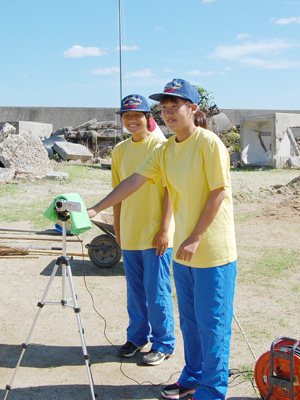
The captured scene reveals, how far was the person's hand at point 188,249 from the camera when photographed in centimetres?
281

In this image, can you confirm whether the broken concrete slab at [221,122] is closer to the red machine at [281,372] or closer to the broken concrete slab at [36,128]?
the broken concrete slab at [36,128]

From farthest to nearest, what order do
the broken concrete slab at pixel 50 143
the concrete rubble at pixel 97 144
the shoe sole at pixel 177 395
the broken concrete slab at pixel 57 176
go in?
1. the broken concrete slab at pixel 50 143
2. the concrete rubble at pixel 97 144
3. the broken concrete slab at pixel 57 176
4. the shoe sole at pixel 177 395

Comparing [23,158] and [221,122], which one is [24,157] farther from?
[221,122]

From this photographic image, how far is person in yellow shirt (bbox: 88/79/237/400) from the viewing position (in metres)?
2.81

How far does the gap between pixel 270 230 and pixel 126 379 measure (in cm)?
535

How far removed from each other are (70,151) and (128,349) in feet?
45.6

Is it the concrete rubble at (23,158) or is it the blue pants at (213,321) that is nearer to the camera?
the blue pants at (213,321)

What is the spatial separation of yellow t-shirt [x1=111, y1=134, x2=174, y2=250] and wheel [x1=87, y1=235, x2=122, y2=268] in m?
2.40

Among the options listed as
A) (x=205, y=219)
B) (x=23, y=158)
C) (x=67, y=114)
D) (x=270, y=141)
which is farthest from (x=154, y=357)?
(x=67, y=114)

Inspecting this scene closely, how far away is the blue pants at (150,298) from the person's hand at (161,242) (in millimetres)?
52

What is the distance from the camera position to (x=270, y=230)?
27.3ft

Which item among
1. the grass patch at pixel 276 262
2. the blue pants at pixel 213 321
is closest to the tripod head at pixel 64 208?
the blue pants at pixel 213 321

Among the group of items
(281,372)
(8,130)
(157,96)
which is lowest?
(281,372)

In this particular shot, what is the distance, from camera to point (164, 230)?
11.8 feet
